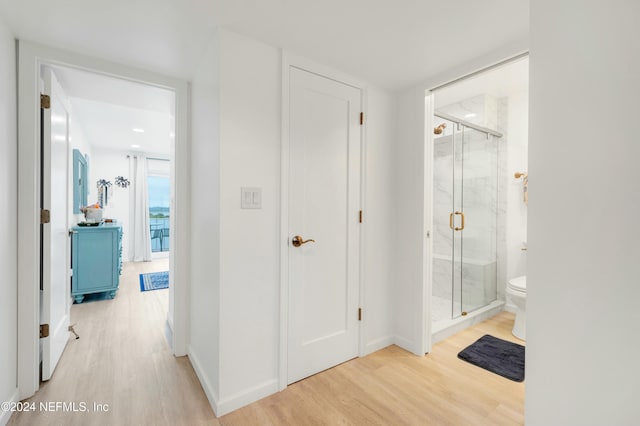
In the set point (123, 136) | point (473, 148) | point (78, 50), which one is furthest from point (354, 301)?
point (123, 136)

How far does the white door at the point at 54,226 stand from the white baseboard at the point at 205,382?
0.91 metres

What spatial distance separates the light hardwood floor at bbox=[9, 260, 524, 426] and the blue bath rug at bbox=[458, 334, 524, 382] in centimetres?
7

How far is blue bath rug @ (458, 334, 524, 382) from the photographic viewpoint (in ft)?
6.97

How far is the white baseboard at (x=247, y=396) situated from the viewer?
1.68 metres

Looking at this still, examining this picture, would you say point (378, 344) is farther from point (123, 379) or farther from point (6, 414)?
point (6, 414)

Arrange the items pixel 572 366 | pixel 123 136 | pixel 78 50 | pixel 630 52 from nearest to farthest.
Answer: pixel 630 52 → pixel 572 366 → pixel 78 50 → pixel 123 136

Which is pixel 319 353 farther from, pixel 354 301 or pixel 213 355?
pixel 213 355

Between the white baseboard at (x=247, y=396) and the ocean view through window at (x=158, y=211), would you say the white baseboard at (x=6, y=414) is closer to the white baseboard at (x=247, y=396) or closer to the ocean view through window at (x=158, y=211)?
the white baseboard at (x=247, y=396)

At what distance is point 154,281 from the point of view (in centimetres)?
462

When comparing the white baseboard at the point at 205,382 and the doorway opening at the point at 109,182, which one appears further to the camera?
the doorway opening at the point at 109,182

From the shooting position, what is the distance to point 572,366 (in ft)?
2.98

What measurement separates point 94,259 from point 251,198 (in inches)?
121

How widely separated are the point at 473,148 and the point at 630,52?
2494mm

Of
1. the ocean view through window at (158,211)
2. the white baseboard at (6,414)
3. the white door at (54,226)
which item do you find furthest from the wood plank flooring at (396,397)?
the ocean view through window at (158,211)
